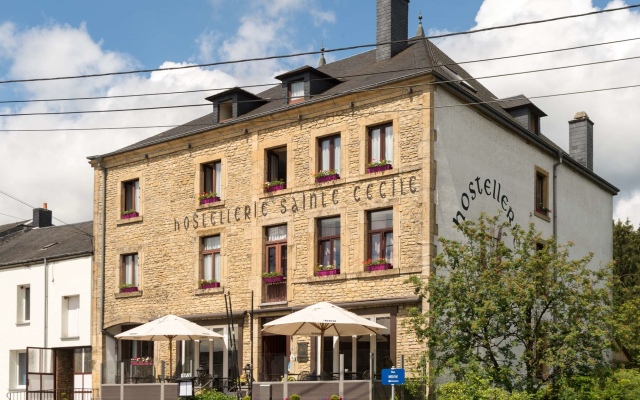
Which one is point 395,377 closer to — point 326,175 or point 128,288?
point 326,175

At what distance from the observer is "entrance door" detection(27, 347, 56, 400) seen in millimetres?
34219

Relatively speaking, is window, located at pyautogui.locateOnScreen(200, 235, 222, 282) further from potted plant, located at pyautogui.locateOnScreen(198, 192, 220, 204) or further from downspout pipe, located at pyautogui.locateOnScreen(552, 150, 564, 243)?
downspout pipe, located at pyautogui.locateOnScreen(552, 150, 564, 243)

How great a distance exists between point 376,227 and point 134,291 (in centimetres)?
969

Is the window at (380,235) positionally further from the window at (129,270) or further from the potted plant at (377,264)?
the window at (129,270)

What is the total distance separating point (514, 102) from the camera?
3253cm

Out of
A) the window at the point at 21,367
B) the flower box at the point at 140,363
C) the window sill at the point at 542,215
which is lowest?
the window at the point at 21,367

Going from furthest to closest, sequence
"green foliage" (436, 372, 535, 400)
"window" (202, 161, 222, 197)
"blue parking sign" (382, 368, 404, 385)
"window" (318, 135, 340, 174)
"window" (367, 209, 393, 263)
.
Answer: "window" (202, 161, 222, 197)
"window" (318, 135, 340, 174)
"window" (367, 209, 393, 263)
"green foliage" (436, 372, 535, 400)
"blue parking sign" (382, 368, 404, 385)

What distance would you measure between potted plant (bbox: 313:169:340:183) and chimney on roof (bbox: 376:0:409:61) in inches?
190

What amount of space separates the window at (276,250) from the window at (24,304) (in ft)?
38.5

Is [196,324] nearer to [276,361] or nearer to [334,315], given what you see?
[276,361]

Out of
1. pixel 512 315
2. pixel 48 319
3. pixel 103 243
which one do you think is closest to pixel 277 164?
pixel 103 243

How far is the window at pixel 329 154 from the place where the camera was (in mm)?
28141

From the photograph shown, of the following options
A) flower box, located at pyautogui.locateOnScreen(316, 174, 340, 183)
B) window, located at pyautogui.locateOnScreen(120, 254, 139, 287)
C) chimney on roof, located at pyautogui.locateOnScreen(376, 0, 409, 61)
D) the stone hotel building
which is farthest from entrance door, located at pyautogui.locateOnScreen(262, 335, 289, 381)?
chimney on roof, located at pyautogui.locateOnScreen(376, 0, 409, 61)

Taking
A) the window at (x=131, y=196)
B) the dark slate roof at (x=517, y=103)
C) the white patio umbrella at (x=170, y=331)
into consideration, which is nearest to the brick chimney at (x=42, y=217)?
the window at (x=131, y=196)
